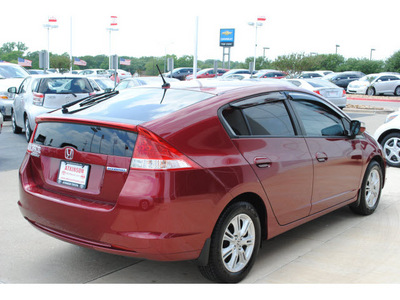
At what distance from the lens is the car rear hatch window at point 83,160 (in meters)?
3.36

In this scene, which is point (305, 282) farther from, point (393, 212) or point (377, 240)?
point (393, 212)

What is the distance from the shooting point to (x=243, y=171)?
3.65 meters

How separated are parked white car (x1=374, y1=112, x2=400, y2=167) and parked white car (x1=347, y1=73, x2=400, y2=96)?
25.1 metres

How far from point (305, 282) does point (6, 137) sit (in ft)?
33.6

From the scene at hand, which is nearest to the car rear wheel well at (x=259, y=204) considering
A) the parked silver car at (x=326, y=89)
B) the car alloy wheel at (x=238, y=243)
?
the car alloy wheel at (x=238, y=243)

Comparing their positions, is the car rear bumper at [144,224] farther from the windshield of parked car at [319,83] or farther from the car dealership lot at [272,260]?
the windshield of parked car at [319,83]

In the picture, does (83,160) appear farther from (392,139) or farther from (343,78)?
(343,78)

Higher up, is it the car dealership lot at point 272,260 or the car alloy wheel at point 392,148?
the car alloy wheel at point 392,148

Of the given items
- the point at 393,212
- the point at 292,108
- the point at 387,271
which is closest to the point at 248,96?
the point at 292,108

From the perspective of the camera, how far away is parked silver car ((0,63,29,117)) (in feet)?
50.5

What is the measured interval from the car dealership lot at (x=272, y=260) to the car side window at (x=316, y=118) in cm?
107

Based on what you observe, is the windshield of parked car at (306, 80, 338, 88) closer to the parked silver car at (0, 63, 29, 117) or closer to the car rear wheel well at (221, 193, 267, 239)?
the parked silver car at (0, 63, 29, 117)

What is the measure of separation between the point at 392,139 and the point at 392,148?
165 millimetres

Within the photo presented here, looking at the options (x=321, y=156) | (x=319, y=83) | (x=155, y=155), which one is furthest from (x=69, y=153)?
(x=319, y=83)
